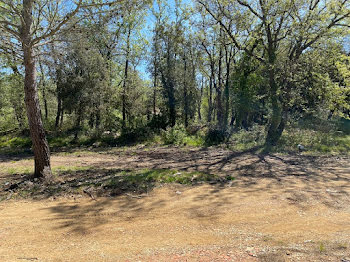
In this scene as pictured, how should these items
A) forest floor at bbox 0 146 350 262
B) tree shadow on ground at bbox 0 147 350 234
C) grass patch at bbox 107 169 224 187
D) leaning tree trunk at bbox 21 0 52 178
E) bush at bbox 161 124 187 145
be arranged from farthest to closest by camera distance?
bush at bbox 161 124 187 145
grass patch at bbox 107 169 224 187
leaning tree trunk at bbox 21 0 52 178
tree shadow on ground at bbox 0 147 350 234
forest floor at bbox 0 146 350 262

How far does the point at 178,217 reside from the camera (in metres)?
4.19

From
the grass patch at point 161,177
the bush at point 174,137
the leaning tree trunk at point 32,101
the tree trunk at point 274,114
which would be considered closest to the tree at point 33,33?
the leaning tree trunk at point 32,101

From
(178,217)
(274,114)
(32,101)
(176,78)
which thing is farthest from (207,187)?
(176,78)

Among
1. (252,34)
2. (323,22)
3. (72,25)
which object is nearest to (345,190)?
(72,25)

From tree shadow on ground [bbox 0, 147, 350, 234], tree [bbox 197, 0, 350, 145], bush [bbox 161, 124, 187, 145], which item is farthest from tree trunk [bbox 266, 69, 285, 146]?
bush [bbox 161, 124, 187, 145]

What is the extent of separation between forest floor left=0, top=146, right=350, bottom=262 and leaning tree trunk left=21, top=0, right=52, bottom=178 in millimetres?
588

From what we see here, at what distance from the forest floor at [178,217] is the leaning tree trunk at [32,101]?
59 centimetres

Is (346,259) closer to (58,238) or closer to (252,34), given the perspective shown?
(58,238)

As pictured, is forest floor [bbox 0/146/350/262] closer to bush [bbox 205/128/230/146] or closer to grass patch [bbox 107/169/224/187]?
grass patch [bbox 107/169/224/187]

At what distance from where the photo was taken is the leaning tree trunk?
17.1 feet

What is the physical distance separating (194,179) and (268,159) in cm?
439

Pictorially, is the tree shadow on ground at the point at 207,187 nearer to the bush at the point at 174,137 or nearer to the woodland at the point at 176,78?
the woodland at the point at 176,78

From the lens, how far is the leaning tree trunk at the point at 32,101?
5219 millimetres

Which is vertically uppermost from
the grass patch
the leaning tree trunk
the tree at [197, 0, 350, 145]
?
the tree at [197, 0, 350, 145]
